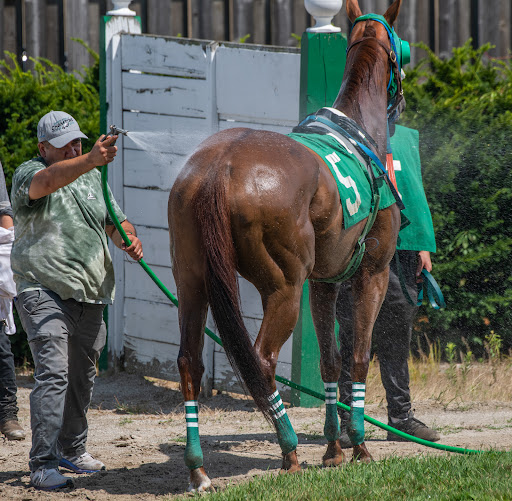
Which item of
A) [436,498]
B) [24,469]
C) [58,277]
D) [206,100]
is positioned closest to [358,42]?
[206,100]

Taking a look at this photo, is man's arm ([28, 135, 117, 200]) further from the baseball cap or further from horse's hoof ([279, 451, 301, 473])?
horse's hoof ([279, 451, 301, 473])

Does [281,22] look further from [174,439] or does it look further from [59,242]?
[59,242]

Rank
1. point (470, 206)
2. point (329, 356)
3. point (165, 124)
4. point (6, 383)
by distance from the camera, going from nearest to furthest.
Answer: point (329, 356) < point (6, 383) < point (165, 124) < point (470, 206)

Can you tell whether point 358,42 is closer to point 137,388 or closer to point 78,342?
point 78,342

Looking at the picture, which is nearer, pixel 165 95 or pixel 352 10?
pixel 352 10

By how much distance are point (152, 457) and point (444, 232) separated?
3110 millimetres

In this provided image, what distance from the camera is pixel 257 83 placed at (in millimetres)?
5938

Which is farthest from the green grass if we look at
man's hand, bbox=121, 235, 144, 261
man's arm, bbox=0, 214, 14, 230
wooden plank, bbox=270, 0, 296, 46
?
wooden plank, bbox=270, 0, 296, 46

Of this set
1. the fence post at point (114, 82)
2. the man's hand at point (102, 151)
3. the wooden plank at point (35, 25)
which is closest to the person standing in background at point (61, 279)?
the man's hand at point (102, 151)

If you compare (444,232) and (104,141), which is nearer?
(104,141)

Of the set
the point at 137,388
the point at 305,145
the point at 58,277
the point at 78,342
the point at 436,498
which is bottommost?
the point at 137,388

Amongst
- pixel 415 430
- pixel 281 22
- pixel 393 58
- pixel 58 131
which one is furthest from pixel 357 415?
pixel 281 22

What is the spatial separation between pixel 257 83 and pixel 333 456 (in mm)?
2625

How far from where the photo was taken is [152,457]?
4883mm
